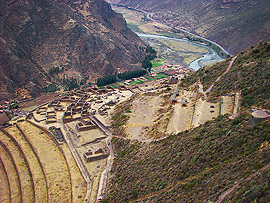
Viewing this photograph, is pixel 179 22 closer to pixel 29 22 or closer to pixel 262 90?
pixel 29 22

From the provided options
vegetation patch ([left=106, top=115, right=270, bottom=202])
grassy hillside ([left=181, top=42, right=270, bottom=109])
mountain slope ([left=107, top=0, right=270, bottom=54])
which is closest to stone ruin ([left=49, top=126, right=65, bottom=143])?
vegetation patch ([left=106, top=115, right=270, bottom=202])

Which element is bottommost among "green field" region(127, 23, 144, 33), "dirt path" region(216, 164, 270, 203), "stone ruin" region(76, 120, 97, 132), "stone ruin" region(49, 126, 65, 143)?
"stone ruin" region(49, 126, 65, 143)

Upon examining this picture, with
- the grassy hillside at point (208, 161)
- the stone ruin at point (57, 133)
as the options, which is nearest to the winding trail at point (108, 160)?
the grassy hillside at point (208, 161)

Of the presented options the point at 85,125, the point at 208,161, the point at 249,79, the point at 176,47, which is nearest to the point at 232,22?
the point at 176,47

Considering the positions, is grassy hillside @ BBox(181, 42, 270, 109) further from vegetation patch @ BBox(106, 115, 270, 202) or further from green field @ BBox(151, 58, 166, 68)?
green field @ BBox(151, 58, 166, 68)

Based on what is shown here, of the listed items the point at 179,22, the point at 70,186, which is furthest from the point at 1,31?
the point at 179,22

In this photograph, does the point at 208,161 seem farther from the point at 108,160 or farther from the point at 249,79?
the point at 108,160
